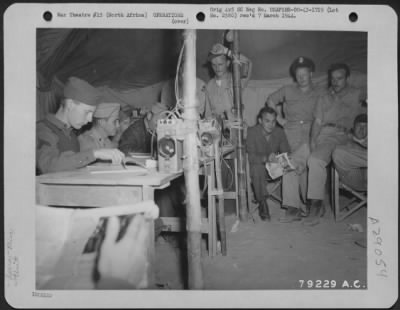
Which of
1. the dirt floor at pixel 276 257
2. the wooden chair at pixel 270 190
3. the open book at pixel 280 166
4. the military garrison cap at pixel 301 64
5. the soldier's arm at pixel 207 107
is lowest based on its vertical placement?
the dirt floor at pixel 276 257

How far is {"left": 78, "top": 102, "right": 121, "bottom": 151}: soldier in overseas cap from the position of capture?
113 centimetres

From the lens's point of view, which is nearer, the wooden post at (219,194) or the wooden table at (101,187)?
the wooden table at (101,187)

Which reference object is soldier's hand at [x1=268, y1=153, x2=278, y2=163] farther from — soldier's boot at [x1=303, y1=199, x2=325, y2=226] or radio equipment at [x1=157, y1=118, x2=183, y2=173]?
radio equipment at [x1=157, y1=118, x2=183, y2=173]

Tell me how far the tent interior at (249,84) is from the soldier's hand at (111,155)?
0.16 metres

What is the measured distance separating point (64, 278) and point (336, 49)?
1.11m

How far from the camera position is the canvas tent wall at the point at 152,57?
3.65 ft

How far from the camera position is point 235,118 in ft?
3.77

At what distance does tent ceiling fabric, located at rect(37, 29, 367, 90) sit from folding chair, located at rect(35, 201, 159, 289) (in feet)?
1.32

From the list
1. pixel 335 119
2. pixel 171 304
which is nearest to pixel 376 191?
pixel 335 119

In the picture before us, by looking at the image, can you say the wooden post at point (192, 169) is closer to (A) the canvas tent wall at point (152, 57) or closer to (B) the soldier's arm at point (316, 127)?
(A) the canvas tent wall at point (152, 57)

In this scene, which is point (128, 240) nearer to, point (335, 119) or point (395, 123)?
point (335, 119)

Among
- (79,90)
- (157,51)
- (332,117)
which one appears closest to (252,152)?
(332,117)

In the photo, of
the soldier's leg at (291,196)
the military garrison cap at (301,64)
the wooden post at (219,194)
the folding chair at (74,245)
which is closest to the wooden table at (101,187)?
the folding chair at (74,245)

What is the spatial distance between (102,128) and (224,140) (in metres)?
0.39
